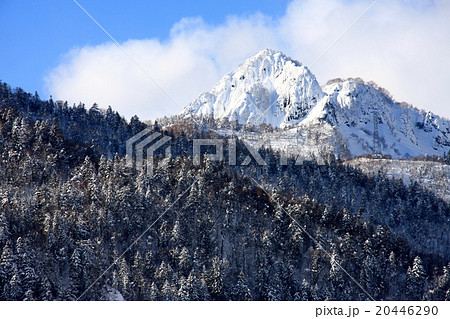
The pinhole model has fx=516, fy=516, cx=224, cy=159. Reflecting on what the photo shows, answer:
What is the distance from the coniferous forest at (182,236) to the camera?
3445 inches

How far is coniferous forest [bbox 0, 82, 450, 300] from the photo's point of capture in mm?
87500

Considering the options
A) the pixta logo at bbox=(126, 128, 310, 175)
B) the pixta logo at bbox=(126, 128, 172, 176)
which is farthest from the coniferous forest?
the pixta logo at bbox=(126, 128, 310, 175)

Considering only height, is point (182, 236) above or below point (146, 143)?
below

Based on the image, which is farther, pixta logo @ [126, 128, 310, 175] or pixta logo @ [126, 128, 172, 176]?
pixta logo @ [126, 128, 310, 175]

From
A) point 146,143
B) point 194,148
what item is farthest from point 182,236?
point 194,148

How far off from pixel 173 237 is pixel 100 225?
14.7m

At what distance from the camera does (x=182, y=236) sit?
345ft

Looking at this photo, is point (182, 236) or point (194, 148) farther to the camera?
point (194, 148)

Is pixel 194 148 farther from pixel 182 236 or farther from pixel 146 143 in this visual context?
pixel 182 236

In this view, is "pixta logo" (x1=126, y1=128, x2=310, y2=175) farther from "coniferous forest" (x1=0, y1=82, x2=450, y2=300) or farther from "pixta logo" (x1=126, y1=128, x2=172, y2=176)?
"coniferous forest" (x1=0, y1=82, x2=450, y2=300)

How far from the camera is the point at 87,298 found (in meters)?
82.6

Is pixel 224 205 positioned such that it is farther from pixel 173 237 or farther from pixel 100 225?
pixel 100 225

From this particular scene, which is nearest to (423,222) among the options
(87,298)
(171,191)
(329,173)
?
(329,173)

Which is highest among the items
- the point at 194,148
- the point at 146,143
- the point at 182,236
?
the point at 146,143
